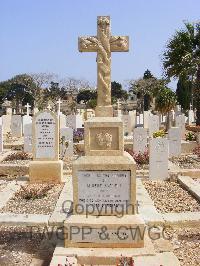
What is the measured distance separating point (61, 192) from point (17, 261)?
3373 millimetres

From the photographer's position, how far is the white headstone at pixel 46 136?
1001cm

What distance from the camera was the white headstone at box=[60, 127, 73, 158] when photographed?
1314cm

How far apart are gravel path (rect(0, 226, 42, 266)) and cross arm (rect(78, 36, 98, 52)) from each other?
2.74m

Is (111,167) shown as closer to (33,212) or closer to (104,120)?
(104,120)

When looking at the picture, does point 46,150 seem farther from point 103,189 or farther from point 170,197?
point 103,189

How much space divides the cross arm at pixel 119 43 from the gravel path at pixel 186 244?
2744 mm

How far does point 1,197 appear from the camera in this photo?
8164mm

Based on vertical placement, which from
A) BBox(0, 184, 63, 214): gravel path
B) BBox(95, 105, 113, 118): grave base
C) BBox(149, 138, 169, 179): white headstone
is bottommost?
BBox(0, 184, 63, 214): gravel path

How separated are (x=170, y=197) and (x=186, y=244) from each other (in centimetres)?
262

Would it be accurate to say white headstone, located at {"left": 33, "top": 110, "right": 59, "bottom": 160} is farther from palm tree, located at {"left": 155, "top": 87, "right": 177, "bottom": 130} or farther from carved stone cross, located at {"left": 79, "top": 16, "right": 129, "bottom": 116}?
palm tree, located at {"left": 155, "top": 87, "right": 177, "bottom": 130}

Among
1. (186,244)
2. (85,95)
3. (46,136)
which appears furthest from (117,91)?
(186,244)

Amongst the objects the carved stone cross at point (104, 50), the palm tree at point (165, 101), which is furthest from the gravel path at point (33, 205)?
the palm tree at point (165, 101)

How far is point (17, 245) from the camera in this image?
5.64 m

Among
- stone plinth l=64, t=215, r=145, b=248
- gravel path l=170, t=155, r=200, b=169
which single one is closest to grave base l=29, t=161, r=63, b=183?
gravel path l=170, t=155, r=200, b=169
